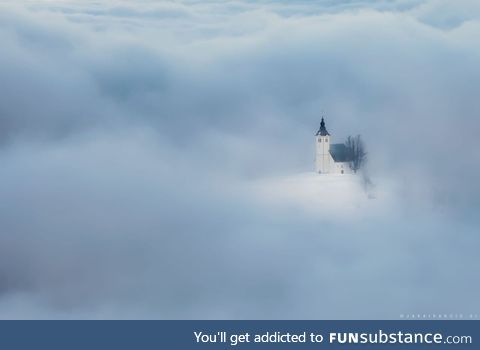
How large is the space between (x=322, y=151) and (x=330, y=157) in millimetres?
733

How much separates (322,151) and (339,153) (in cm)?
110

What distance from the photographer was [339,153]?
58.3m

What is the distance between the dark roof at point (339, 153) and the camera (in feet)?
190

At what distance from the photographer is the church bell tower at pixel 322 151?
58.3m

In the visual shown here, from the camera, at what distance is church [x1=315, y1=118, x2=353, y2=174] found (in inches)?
2275

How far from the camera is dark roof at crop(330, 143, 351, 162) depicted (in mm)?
57969

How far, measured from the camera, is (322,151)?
58.9 m

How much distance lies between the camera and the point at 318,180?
189 ft

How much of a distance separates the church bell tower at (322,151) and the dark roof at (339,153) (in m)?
0.33

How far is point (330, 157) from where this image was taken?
5841 cm
